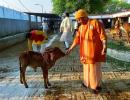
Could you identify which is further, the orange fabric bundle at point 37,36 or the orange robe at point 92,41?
the orange fabric bundle at point 37,36

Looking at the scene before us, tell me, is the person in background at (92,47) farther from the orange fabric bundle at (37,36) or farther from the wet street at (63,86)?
the orange fabric bundle at (37,36)

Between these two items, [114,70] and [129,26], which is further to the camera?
[129,26]

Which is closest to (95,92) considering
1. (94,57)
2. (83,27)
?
(94,57)

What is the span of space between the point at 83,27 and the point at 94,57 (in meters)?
0.75

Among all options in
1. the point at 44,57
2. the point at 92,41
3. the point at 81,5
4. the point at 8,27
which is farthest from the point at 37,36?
the point at 81,5

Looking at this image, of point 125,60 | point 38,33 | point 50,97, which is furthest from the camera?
point 125,60

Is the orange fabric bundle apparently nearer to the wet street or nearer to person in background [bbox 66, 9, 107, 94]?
the wet street

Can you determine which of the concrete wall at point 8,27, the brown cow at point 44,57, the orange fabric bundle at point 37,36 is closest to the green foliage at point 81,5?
the concrete wall at point 8,27

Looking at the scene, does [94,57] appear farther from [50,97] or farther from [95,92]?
[50,97]

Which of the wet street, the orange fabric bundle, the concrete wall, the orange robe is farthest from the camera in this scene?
the concrete wall

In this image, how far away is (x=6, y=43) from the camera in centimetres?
2353

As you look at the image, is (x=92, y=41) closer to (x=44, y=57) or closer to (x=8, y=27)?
(x=44, y=57)

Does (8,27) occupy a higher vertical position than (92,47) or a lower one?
lower

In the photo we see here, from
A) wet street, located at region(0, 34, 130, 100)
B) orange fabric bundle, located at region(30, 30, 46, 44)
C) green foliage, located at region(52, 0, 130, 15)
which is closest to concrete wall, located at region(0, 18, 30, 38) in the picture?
wet street, located at region(0, 34, 130, 100)
